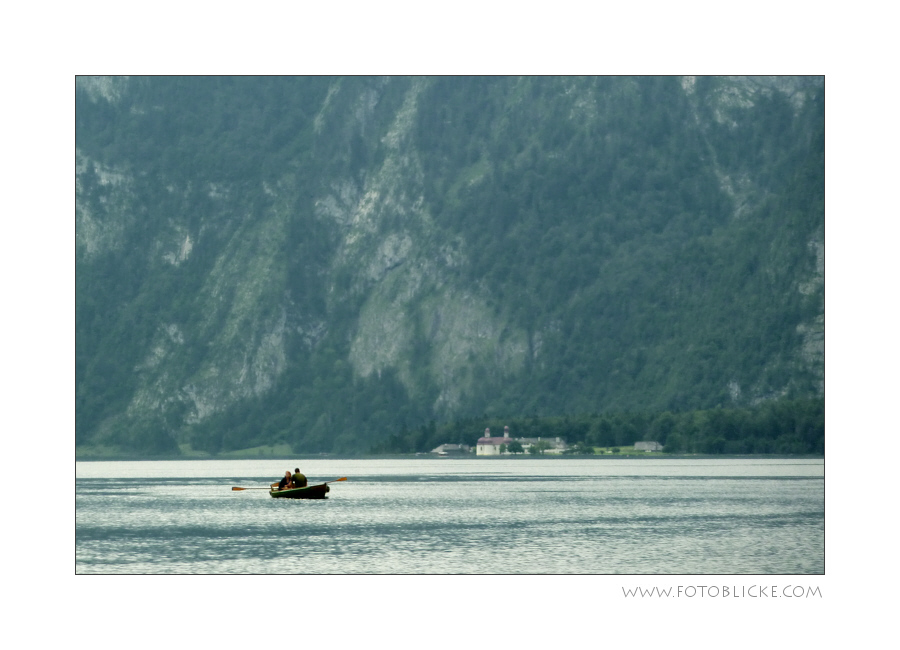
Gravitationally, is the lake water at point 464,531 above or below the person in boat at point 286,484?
below

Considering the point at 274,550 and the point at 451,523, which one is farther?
the point at 451,523

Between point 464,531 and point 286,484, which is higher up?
point 286,484

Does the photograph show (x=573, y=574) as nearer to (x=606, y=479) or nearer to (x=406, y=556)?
(x=406, y=556)

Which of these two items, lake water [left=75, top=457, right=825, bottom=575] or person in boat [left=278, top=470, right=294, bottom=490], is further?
person in boat [left=278, top=470, right=294, bottom=490]

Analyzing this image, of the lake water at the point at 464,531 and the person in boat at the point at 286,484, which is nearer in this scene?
the lake water at the point at 464,531

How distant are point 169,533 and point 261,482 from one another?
7762 centimetres

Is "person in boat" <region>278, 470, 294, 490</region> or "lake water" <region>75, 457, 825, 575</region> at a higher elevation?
"person in boat" <region>278, 470, 294, 490</region>

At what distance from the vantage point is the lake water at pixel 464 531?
64938mm

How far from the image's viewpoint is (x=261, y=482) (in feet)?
518

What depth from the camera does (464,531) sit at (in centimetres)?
8025

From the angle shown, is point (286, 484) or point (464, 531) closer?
point (464, 531)

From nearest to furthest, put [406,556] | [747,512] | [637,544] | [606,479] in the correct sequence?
[406,556]
[637,544]
[747,512]
[606,479]

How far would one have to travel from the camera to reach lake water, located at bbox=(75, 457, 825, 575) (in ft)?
213

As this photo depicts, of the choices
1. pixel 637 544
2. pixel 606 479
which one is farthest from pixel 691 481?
pixel 637 544
